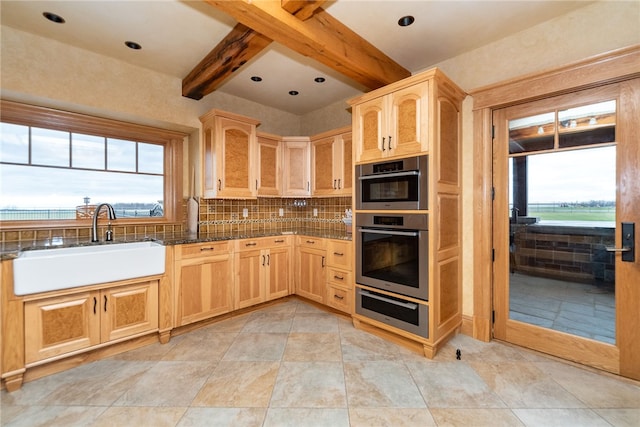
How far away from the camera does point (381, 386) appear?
6.10 ft

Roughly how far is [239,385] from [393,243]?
1.62 m

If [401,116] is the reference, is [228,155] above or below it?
below

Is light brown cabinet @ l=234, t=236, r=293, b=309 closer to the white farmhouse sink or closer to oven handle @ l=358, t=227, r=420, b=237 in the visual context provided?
the white farmhouse sink

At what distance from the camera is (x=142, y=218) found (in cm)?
307

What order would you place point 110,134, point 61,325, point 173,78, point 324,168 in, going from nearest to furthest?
point 61,325 → point 110,134 → point 173,78 → point 324,168

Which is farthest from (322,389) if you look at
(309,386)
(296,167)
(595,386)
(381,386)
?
(296,167)

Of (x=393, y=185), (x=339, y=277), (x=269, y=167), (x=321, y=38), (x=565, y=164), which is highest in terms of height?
(x=321, y=38)

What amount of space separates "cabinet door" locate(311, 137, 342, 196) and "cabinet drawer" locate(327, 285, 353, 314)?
117 cm

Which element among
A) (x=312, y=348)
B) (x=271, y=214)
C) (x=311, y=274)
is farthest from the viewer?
(x=271, y=214)

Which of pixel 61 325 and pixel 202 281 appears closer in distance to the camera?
pixel 61 325

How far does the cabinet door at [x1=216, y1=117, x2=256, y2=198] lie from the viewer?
120 inches

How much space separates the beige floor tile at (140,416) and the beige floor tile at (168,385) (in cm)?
4

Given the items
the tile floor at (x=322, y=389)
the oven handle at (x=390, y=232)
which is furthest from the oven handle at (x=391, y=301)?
the oven handle at (x=390, y=232)

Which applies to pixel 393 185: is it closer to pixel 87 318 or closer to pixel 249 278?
pixel 249 278
